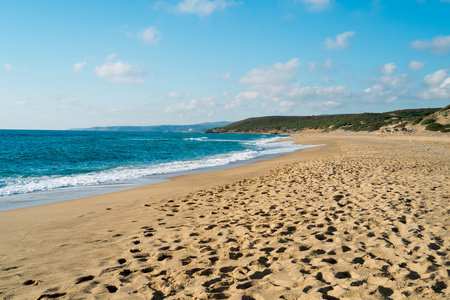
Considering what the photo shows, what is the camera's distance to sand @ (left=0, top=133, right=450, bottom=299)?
3344 millimetres

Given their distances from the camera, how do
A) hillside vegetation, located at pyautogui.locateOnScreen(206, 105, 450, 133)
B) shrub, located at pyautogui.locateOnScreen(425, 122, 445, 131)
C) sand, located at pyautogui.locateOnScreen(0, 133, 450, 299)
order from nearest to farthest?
sand, located at pyautogui.locateOnScreen(0, 133, 450, 299), shrub, located at pyautogui.locateOnScreen(425, 122, 445, 131), hillside vegetation, located at pyautogui.locateOnScreen(206, 105, 450, 133)

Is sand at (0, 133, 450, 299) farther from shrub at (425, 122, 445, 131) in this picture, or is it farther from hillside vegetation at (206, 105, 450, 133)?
→ hillside vegetation at (206, 105, 450, 133)

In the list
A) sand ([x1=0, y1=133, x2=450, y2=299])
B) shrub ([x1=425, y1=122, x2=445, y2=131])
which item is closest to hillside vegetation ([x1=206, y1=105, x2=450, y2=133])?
shrub ([x1=425, y1=122, x2=445, y2=131])


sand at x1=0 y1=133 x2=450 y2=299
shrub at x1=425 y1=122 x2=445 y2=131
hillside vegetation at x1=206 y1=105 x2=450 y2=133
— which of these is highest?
hillside vegetation at x1=206 y1=105 x2=450 y2=133

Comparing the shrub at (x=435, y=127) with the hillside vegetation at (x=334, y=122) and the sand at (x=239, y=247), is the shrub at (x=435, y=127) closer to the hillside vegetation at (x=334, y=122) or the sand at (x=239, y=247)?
the hillside vegetation at (x=334, y=122)

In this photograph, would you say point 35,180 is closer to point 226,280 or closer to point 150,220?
point 150,220

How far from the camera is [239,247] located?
14.9 feet

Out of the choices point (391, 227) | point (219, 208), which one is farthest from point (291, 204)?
point (391, 227)

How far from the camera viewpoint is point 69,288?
136 inches

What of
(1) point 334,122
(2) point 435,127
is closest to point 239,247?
(2) point 435,127

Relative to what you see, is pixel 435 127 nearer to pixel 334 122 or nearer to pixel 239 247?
pixel 239 247

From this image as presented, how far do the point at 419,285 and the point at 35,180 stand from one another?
A: 51.9 ft

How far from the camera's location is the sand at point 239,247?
132 inches

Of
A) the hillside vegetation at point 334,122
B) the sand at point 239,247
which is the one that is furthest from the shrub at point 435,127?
the sand at point 239,247
